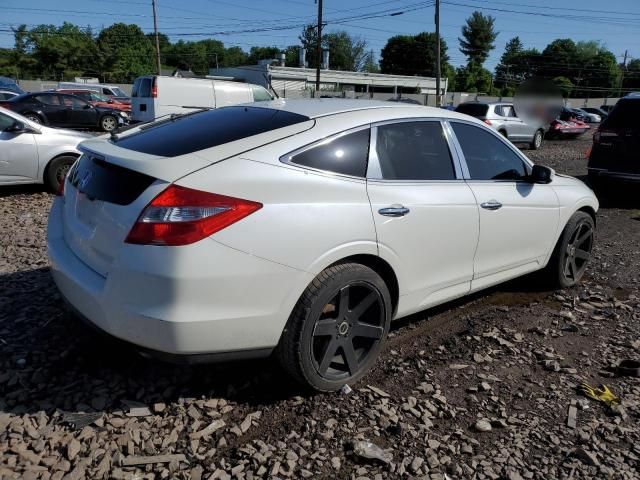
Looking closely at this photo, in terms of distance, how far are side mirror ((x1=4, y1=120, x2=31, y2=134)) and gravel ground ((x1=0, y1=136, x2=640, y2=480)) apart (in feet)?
13.7

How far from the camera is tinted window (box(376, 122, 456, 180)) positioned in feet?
10.3

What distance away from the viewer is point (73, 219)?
288 centimetres

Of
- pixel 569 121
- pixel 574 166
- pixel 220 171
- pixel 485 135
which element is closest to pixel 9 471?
pixel 220 171

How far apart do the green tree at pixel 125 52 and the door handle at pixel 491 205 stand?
84.8 m

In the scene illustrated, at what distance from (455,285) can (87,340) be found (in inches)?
96.7

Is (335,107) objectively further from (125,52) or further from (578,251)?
(125,52)

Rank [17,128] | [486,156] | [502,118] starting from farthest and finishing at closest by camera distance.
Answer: [502,118] → [17,128] → [486,156]

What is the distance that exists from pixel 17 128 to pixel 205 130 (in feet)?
18.6

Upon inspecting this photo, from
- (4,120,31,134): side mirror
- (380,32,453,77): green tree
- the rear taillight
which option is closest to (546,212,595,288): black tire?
the rear taillight

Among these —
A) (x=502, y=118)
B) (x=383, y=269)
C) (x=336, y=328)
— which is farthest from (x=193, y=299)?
(x=502, y=118)

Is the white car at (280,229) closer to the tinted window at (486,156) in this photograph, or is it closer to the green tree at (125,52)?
the tinted window at (486,156)

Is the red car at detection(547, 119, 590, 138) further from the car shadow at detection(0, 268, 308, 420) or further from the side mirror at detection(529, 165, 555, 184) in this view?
the car shadow at detection(0, 268, 308, 420)

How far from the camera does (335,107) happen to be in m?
3.32

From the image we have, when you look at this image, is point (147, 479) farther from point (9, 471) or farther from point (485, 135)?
point (485, 135)
